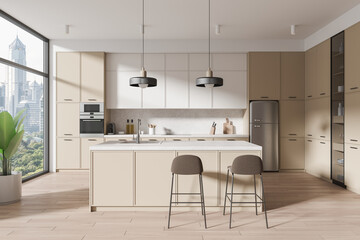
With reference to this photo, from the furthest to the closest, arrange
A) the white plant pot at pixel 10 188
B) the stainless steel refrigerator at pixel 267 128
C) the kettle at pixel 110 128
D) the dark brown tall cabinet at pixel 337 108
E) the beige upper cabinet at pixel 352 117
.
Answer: the kettle at pixel 110 128 → the stainless steel refrigerator at pixel 267 128 → the dark brown tall cabinet at pixel 337 108 → the beige upper cabinet at pixel 352 117 → the white plant pot at pixel 10 188

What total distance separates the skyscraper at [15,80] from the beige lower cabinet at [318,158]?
19.1 feet

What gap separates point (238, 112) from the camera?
7.30m

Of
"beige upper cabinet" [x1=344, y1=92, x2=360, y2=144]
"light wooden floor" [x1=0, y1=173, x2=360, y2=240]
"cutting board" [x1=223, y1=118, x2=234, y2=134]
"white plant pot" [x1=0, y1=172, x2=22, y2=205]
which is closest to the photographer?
"light wooden floor" [x1=0, y1=173, x2=360, y2=240]

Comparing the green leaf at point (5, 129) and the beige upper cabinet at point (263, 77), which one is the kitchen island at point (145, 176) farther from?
the beige upper cabinet at point (263, 77)

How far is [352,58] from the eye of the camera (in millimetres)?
4945

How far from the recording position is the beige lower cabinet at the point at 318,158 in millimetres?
5848

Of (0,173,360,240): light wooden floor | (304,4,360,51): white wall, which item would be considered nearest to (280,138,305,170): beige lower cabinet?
(0,173,360,240): light wooden floor

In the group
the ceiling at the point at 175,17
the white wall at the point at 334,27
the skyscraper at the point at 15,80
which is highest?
the ceiling at the point at 175,17

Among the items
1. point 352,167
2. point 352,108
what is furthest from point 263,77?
point 352,167

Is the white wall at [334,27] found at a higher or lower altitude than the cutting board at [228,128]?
higher

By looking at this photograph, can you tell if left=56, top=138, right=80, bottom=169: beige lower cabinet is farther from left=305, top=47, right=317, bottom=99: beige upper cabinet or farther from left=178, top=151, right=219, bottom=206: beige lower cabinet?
left=305, top=47, right=317, bottom=99: beige upper cabinet

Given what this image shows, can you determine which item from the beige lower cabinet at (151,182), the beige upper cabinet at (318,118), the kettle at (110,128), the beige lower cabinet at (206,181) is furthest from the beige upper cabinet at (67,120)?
the beige upper cabinet at (318,118)

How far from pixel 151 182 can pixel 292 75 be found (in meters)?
4.46

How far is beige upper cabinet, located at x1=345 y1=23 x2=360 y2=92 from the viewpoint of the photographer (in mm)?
4809
